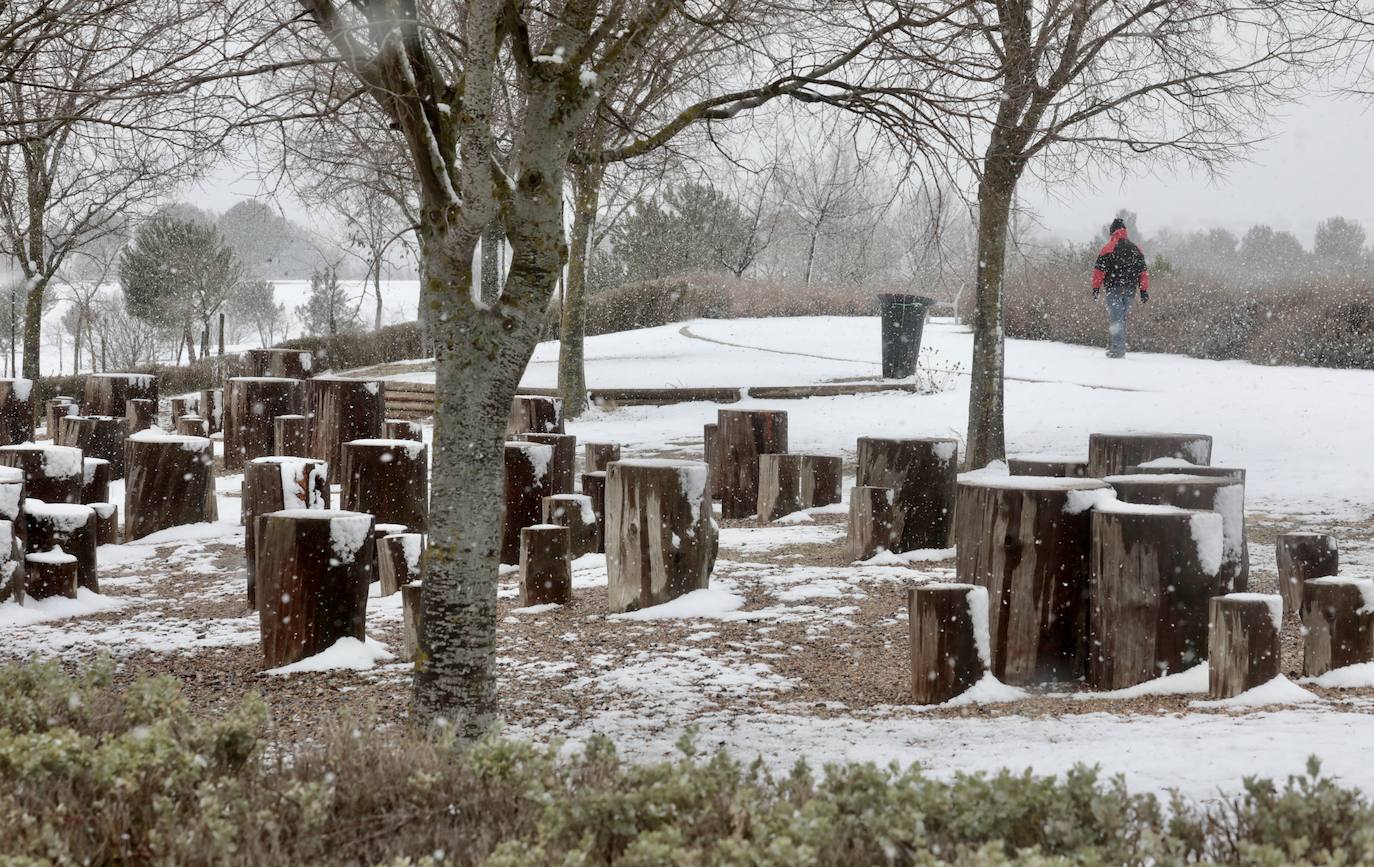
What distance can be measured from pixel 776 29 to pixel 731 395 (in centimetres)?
1120

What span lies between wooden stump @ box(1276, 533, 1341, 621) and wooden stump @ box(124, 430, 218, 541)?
23.1ft

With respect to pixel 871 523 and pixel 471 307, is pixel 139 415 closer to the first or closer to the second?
pixel 871 523

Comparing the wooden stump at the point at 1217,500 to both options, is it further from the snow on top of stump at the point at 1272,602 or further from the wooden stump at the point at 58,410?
the wooden stump at the point at 58,410

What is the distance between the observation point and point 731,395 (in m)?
16.5

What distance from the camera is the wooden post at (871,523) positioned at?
7.36 metres

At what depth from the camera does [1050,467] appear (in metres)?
6.63

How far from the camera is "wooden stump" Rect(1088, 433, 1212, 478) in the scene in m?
6.79

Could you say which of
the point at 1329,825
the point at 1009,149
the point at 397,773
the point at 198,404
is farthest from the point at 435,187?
the point at 198,404

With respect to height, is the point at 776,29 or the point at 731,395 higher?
the point at 776,29

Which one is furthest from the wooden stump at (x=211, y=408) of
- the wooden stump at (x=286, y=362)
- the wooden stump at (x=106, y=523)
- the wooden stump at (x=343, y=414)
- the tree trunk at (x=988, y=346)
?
the tree trunk at (x=988, y=346)

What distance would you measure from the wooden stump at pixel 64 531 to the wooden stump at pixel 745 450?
4.88 meters

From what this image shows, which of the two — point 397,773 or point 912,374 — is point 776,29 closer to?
point 397,773

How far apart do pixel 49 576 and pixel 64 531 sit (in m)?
0.30

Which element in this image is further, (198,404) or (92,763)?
(198,404)
